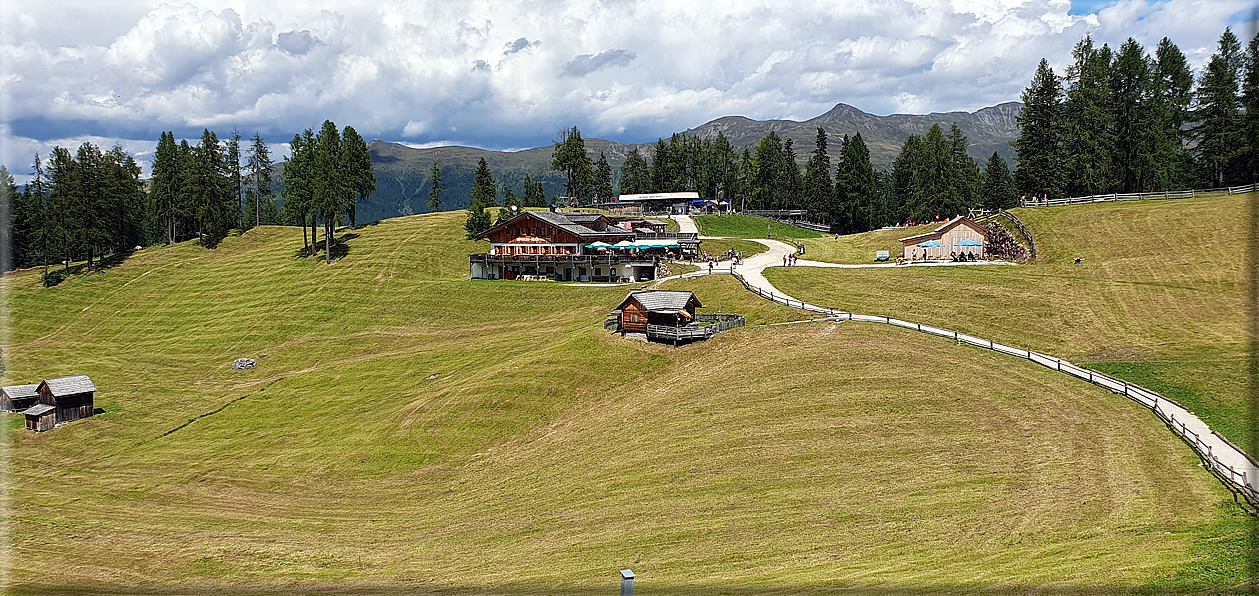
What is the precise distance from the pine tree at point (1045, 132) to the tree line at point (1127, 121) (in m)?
Result: 0.11

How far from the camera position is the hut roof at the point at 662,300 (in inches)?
2158

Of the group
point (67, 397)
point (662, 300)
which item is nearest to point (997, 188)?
point (662, 300)

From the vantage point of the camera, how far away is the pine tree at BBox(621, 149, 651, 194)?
176375 mm

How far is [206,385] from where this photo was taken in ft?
211

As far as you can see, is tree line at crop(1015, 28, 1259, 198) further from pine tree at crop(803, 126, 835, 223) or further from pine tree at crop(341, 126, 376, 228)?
pine tree at crop(341, 126, 376, 228)

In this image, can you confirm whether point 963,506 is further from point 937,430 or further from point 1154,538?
point 937,430

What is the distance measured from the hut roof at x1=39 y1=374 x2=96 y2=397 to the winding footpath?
182ft

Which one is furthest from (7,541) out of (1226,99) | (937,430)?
(1226,99)

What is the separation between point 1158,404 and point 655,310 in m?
31.2

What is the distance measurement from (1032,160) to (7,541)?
106057 mm

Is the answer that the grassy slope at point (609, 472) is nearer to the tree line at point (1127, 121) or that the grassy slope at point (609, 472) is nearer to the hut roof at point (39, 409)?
the hut roof at point (39, 409)

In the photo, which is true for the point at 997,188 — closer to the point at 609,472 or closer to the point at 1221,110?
the point at 1221,110

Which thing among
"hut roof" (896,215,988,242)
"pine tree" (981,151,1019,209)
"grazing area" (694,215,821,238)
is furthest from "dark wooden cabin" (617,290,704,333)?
"pine tree" (981,151,1019,209)

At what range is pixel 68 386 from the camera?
183 ft
